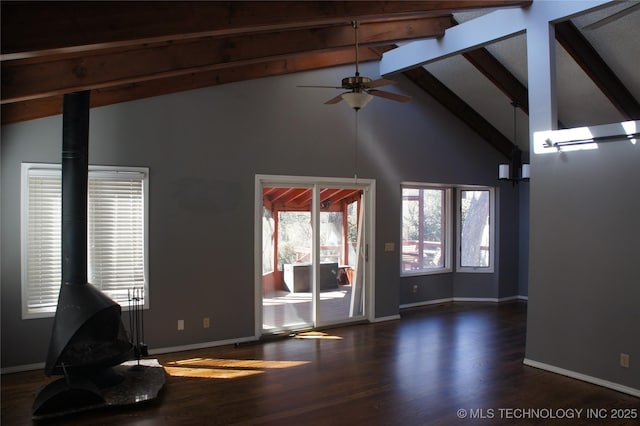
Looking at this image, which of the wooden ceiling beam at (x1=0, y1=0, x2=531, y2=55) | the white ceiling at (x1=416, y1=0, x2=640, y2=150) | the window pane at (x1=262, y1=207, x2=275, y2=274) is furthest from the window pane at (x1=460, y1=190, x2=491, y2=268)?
the wooden ceiling beam at (x1=0, y1=0, x2=531, y2=55)

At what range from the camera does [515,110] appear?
22.9ft

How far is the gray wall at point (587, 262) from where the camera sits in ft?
13.4

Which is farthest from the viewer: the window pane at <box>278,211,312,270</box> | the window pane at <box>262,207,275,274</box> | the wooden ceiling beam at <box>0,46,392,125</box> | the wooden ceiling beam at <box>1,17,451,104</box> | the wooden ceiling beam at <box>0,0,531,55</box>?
the window pane at <box>278,211,312,270</box>

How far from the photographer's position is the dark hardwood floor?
3.60 metres

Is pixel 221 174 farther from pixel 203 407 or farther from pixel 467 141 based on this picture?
pixel 467 141

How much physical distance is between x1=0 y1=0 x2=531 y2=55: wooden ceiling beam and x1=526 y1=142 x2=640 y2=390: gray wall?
2.54 metres

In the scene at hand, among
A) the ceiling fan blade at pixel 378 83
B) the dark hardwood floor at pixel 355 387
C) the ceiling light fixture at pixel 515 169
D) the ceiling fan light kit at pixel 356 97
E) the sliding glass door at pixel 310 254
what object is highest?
the ceiling fan blade at pixel 378 83

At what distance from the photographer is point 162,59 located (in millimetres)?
3859

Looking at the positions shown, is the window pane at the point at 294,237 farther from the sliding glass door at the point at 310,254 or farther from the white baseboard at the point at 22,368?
the white baseboard at the point at 22,368

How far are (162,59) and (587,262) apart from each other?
4295 mm

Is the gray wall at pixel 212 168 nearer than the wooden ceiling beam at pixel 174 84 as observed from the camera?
No

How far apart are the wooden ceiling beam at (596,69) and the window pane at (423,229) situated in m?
3.00

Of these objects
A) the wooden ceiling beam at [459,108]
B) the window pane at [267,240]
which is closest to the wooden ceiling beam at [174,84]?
the wooden ceiling beam at [459,108]

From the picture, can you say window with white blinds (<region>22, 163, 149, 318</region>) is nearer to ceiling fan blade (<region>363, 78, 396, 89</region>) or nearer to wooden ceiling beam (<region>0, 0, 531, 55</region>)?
wooden ceiling beam (<region>0, 0, 531, 55</region>)
